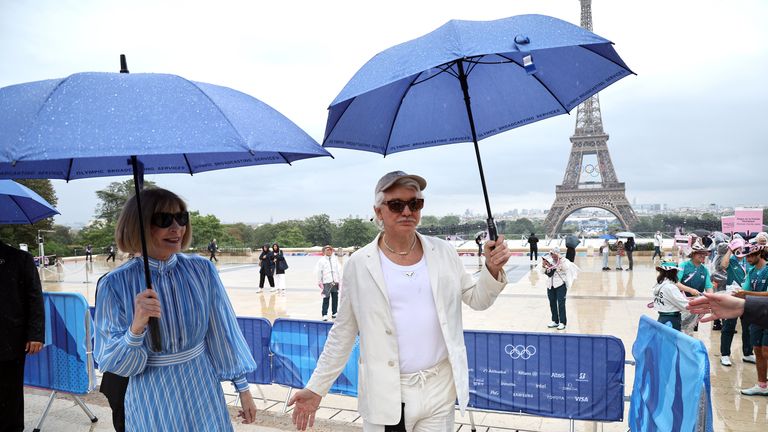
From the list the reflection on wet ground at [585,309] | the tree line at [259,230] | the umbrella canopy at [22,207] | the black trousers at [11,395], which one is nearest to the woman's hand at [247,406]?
the black trousers at [11,395]

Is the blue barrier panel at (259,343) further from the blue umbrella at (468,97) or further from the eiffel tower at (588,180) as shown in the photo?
the eiffel tower at (588,180)

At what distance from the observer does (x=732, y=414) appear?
4.93m

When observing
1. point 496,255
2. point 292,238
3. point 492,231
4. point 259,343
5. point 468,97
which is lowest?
point 292,238

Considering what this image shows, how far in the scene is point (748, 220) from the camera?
18156 millimetres

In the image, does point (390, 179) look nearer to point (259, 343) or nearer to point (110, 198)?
point (259, 343)

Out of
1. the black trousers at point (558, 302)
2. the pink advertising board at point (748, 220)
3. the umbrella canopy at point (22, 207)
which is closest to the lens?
the umbrella canopy at point (22, 207)

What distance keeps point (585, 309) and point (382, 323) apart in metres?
10.3

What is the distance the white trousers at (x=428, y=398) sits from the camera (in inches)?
85.9

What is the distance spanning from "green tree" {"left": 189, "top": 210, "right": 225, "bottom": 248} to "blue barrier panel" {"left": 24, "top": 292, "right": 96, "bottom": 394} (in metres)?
45.0

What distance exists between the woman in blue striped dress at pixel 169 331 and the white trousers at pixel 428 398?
2.40 feet

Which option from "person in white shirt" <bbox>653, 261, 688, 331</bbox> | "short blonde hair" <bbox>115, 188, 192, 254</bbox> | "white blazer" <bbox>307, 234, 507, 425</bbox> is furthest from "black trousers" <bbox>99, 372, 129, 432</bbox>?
"person in white shirt" <bbox>653, 261, 688, 331</bbox>

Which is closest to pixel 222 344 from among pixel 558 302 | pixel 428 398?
pixel 428 398

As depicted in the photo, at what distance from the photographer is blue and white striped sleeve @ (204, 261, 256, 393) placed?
2297 millimetres

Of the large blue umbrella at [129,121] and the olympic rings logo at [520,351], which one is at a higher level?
the large blue umbrella at [129,121]
